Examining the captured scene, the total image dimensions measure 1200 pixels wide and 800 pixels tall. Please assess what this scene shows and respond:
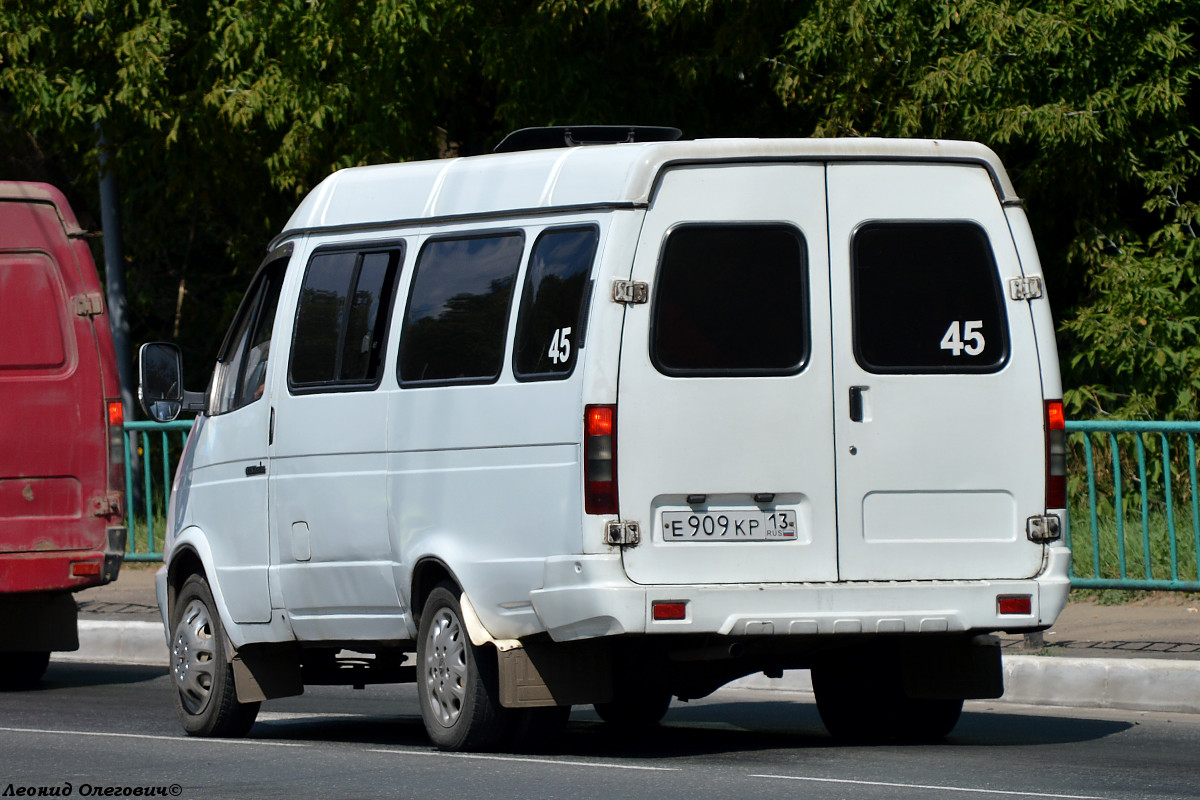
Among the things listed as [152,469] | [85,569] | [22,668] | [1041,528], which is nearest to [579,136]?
[1041,528]

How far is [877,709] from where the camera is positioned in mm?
8852

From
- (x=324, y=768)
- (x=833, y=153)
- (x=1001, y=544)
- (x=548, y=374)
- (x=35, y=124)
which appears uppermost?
(x=35, y=124)

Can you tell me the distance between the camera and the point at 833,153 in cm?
794

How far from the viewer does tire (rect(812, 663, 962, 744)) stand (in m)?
8.78

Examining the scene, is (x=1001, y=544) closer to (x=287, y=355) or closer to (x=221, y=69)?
(x=287, y=355)

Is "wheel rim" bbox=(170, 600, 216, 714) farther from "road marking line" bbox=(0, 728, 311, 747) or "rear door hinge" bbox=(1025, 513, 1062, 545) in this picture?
"rear door hinge" bbox=(1025, 513, 1062, 545)

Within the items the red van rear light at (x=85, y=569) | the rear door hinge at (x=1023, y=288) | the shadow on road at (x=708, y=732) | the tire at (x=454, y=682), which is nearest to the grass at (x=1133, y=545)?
the shadow on road at (x=708, y=732)

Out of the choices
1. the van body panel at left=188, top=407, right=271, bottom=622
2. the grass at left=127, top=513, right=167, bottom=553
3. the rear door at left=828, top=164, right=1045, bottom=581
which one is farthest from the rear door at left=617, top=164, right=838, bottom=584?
the grass at left=127, top=513, right=167, bottom=553

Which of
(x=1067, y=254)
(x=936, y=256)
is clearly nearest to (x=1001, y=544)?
→ (x=936, y=256)

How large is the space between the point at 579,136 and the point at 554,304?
1.28 meters

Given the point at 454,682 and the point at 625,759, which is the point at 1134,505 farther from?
the point at 454,682


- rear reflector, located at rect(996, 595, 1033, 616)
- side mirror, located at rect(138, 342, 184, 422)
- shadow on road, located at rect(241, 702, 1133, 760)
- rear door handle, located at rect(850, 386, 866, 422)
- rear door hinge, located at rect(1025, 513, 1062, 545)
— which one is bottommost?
shadow on road, located at rect(241, 702, 1133, 760)

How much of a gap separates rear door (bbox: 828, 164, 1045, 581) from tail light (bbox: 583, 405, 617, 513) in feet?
2.81

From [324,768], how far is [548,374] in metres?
1.66
